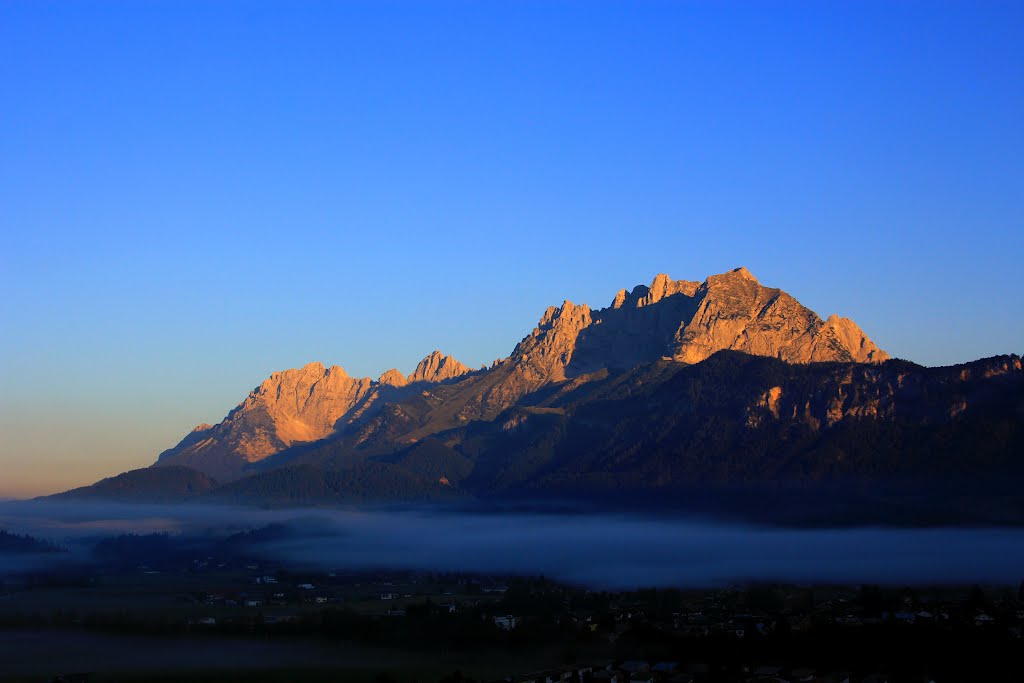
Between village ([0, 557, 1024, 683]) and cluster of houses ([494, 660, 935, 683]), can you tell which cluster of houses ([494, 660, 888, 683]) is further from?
village ([0, 557, 1024, 683])

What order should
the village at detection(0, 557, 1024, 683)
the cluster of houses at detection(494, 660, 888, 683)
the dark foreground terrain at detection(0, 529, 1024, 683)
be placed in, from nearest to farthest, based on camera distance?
the cluster of houses at detection(494, 660, 888, 683) < the village at detection(0, 557, 1024, 683) < the dark foreground terrain at detection(0, 529, 1024, 683)

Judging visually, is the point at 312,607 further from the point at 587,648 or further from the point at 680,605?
the point at 587,648

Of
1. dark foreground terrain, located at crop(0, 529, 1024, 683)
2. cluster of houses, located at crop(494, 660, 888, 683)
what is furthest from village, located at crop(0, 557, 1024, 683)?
dark foreground terrain, located at crop(0, 529, 1024, 683)

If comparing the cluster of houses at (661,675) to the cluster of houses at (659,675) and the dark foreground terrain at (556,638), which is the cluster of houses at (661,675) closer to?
the cluster of houses at (659,675)

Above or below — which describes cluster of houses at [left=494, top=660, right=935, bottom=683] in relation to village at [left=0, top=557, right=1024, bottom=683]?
below

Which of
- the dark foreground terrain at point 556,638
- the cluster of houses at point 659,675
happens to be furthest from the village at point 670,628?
the dark foreground terrain at point 556,638

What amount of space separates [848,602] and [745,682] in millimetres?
63330

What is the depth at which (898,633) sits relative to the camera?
132m

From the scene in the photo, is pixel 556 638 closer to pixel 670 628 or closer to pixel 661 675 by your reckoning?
pixel 670 628

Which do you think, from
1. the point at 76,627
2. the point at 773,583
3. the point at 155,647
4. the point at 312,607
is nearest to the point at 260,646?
the point at 155,647

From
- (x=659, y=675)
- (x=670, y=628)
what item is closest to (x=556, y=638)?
(x=670, y=628)

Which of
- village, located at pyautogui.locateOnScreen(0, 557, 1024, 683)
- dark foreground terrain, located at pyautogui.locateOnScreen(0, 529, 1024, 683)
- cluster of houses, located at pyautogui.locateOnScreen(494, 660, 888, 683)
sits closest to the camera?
cluster of houses, located at pyautogui.locateOnScreen(494, 660, 888, 683)

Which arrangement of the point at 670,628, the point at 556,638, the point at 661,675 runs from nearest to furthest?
the point at 661,675 < the point at 556,638 < the point at 670,628

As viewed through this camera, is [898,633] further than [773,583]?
No
